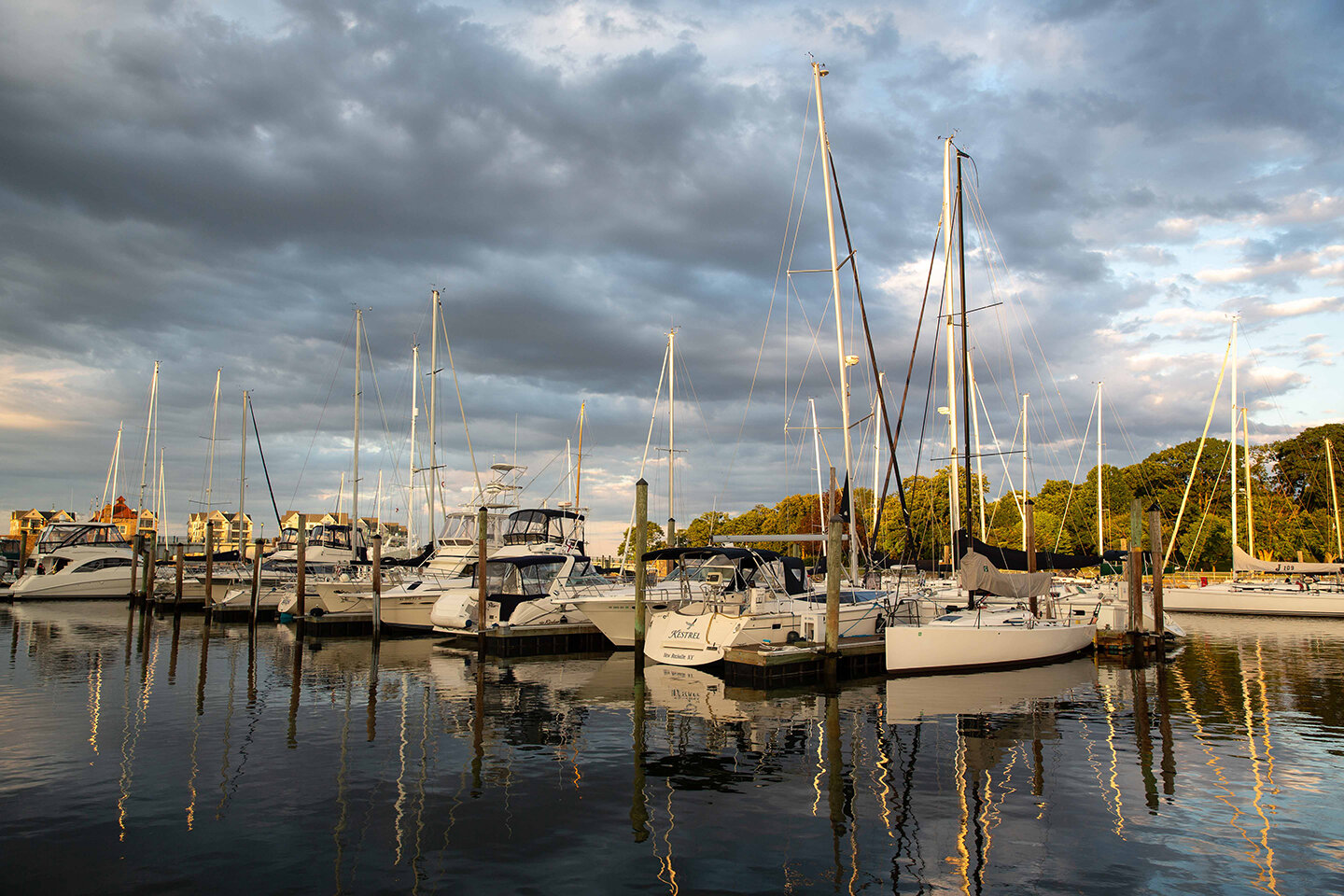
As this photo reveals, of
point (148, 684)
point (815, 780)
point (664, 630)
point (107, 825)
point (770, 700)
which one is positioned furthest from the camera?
point (664, 630)

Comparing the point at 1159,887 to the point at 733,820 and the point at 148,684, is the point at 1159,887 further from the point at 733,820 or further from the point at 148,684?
the point at 148,684

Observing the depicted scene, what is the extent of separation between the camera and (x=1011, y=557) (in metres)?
27.5

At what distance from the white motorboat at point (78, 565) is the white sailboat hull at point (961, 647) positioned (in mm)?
52373

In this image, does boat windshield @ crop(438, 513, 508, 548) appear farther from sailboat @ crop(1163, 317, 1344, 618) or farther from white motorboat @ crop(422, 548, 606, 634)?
sailboat @ crop(1163, 317, 1344, 618)

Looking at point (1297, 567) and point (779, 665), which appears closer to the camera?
point (779, 665)

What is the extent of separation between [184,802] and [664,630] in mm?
12685

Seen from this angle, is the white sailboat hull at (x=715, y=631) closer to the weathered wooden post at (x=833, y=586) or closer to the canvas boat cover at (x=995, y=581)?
the weathered wooden post at (x=833, y=586)

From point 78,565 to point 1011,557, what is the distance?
55.6m

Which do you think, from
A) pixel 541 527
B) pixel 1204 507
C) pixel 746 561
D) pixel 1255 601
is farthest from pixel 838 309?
pixel 1204 507

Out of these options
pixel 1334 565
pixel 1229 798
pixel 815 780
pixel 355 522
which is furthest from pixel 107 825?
pixel 1334 565

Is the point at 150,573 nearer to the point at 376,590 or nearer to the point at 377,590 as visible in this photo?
the point at 376,590

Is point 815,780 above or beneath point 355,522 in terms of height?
beneath

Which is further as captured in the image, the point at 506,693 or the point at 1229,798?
the point at 506,693

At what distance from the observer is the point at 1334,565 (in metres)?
44.4
